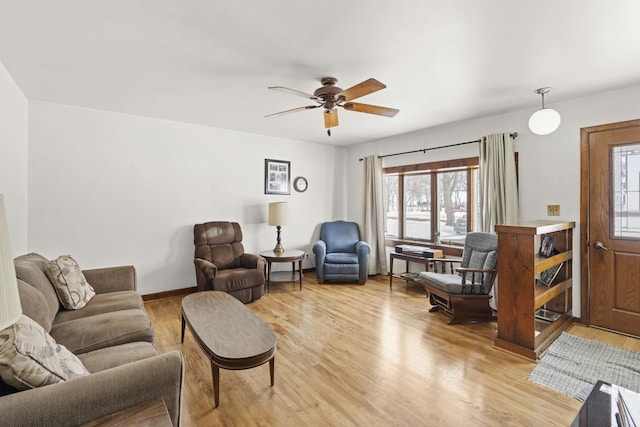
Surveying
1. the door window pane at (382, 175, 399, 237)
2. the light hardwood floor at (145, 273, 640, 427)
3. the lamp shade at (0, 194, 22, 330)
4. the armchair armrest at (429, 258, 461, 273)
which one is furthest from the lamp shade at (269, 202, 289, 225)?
the lamp shade at (0, 194, 22, 330)

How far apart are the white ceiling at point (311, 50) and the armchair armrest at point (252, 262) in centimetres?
197

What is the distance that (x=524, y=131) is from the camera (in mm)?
3586

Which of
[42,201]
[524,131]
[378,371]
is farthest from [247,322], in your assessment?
[524,131]

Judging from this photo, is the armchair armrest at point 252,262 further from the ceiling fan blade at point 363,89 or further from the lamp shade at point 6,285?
the lamp shade at point 6,285

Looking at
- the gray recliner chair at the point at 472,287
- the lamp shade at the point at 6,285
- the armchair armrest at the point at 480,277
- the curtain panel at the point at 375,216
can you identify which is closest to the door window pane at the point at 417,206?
the curtain panel at the point at 375,216

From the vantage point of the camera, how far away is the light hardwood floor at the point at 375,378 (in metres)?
1.83

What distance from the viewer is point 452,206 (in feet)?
14.8

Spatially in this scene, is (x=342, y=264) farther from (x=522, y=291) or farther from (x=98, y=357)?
(x=98, y=357)

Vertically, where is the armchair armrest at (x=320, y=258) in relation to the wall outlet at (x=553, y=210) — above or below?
below

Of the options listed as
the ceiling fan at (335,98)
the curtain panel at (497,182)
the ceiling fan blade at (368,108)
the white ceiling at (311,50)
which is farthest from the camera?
the curtain panel at (497,182)

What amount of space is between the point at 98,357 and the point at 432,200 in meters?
4.43

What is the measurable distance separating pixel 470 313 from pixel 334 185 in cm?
347

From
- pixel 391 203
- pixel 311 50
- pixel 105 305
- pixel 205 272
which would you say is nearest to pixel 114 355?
pixel 105 305

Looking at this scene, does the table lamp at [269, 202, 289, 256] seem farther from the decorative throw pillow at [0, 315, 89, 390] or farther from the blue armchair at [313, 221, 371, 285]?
the decorative throw pillow at [0, 315, 89, 390]
